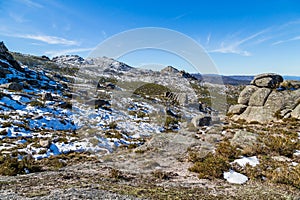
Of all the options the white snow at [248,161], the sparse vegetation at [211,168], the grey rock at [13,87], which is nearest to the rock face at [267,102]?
→ the white snow at [248,161]

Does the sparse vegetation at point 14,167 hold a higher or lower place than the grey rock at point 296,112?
lower

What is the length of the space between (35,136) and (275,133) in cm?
2149

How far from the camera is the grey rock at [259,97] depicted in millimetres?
27311

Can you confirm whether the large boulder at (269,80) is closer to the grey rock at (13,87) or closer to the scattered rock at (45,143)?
the scattered rock at (45,143)

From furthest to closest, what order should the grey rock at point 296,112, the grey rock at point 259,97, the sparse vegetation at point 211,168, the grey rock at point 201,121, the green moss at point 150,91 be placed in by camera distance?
the green moss at point 150,91 < the grey rock at point 259,97 < the grey rock at point 201,121 < the grey rock at point 296,112 < the sparse vegetation at point 211,168

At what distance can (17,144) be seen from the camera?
14.3 m

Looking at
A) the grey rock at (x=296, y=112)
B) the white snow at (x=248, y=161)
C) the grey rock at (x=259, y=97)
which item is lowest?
the white snow at (x=248, y=161)

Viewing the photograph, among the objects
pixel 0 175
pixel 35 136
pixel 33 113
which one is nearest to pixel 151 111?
pixel 33 113

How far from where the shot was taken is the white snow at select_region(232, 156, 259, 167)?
35.6ft

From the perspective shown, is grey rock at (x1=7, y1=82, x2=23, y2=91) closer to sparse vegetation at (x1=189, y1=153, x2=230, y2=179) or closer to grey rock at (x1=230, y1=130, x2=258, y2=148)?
sparse vegetation at (x1=189, y1=153, x2=230, y2=179)

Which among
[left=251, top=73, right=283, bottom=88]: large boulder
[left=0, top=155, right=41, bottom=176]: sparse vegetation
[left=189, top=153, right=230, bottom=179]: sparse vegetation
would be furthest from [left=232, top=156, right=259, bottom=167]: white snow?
[left=251, top=73, right=283, bottom=88]: large boulder

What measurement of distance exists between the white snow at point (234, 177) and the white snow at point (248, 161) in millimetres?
1173

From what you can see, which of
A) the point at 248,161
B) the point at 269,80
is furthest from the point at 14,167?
the point at 269,80

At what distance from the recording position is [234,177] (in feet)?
31.4
